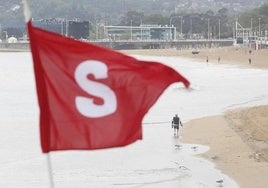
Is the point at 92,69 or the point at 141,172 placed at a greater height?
the point at 92,69

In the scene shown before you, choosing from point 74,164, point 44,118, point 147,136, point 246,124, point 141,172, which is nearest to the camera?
point 44,118

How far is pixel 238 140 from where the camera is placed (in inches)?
887

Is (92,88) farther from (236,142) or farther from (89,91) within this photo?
(236,142)

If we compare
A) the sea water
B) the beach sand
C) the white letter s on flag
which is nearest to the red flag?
the white letter s on flag

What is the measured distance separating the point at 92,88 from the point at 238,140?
1796 centimetres

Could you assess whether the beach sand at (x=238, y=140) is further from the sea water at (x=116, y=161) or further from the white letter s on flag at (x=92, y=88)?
the white letter s on flag at (x=92, y=88)

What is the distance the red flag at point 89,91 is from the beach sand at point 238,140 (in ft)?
34.8

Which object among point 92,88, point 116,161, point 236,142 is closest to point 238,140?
point 236,142

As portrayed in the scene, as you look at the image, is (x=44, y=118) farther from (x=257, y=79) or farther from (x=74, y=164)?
(x=257, y=79)

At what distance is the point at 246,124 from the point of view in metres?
26.8

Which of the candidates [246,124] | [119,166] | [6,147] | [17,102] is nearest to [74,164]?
[119,166]

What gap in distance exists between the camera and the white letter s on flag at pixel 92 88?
5105mm

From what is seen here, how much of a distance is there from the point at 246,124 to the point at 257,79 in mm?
32342

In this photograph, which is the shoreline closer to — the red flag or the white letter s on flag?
the red flag
